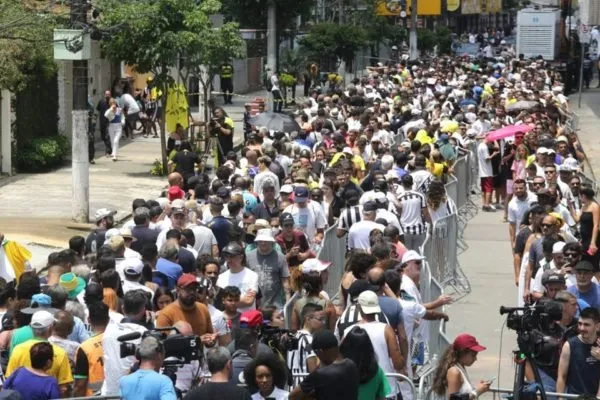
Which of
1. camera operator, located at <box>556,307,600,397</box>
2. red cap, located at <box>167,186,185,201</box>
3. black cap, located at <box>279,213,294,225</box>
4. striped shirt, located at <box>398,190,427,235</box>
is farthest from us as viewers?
striped shirt, located at <box>398,190,427,235</box>

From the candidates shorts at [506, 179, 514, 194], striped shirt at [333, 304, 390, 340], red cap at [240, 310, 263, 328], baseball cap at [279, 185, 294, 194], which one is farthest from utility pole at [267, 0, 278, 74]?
red cap at [240, 310, 263, 328]

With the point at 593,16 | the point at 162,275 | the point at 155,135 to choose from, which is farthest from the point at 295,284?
the point at 593,16

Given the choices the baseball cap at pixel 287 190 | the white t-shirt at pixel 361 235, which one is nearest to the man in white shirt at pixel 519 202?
the baseball cap at pixel 287 190

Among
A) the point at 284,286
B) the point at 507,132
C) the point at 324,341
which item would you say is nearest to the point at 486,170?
the point at 507,132

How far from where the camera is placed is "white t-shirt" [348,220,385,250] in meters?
15.6

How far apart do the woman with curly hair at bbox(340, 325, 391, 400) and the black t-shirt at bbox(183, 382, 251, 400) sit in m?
1.14

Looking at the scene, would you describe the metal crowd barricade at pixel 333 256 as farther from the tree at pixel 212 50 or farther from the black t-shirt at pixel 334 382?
the tree at pixel 212 50

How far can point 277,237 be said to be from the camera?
1522cm

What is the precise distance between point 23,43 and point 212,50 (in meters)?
3.97

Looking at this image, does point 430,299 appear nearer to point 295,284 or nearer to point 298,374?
point 295,284

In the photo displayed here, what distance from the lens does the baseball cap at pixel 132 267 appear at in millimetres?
12516

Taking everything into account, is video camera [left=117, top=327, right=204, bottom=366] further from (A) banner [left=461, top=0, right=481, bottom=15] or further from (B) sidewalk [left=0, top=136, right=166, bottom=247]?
(A) banner [left=461, top=0, right=481, bottom=15]

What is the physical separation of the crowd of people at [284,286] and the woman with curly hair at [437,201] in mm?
23

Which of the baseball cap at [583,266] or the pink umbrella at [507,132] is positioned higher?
the pink umbrella at [507,132]
